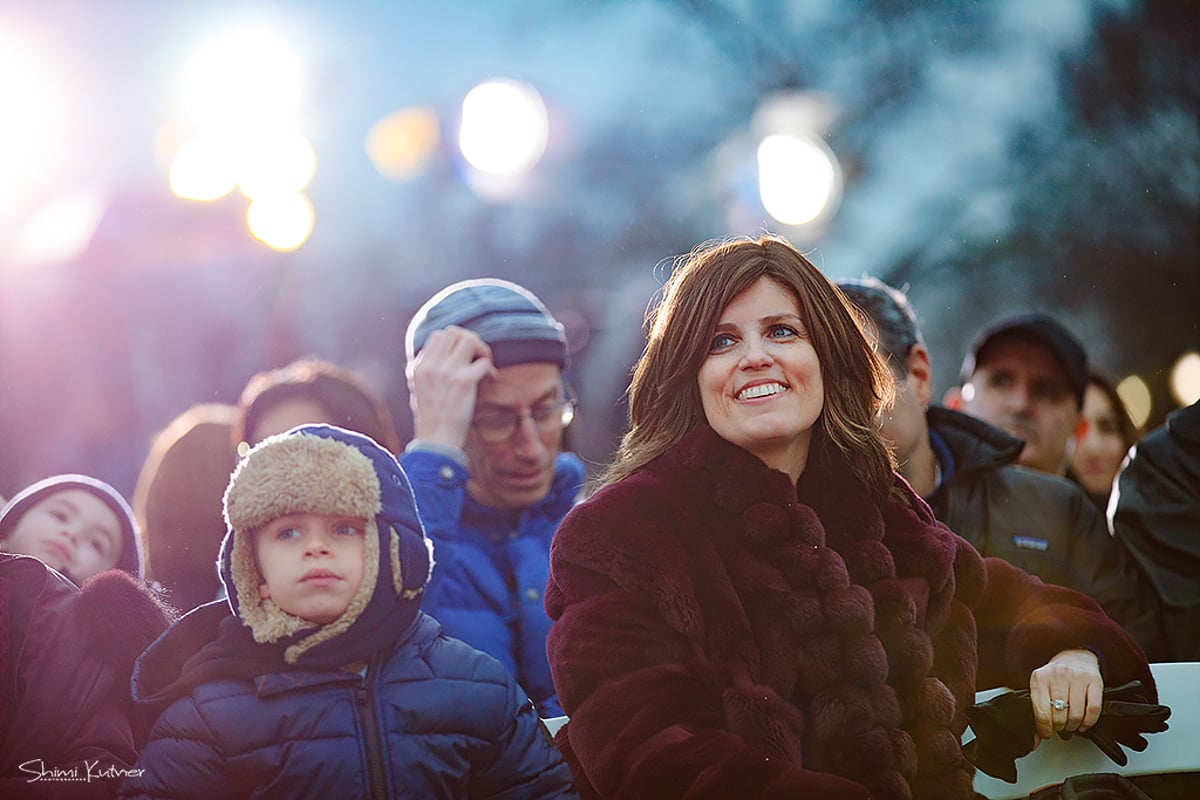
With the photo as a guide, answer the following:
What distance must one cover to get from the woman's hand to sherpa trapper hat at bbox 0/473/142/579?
1.68 meters

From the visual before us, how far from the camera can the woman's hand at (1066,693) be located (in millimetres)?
2514

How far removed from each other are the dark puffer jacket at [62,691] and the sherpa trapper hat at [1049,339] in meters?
2.35

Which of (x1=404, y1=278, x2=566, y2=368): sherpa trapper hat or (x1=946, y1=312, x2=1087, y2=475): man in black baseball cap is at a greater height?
(x1=404, y1=278, x2=566, y2=368): sherpa trapper hat

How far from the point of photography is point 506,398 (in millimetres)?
2863

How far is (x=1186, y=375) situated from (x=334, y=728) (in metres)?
3.80

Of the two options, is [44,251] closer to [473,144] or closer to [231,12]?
[231,12]

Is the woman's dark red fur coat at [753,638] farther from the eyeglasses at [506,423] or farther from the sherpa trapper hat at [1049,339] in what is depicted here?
the sherpa trapper hat at [1049,339]

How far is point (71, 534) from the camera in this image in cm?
258

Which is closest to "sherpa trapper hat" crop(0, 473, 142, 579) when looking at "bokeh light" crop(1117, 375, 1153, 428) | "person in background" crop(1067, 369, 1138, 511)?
"person in background" crop(1067, 369, 1138, 511)

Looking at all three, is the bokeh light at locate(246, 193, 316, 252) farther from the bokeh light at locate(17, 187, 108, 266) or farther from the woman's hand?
the woman's hand

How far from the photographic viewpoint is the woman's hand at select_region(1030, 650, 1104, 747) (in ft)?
8.25

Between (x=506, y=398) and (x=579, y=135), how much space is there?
171cm

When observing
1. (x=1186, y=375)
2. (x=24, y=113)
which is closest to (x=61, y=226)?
(x=24, y=113)

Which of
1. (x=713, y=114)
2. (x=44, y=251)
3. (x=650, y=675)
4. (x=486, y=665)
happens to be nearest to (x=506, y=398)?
(x=486, y=665)
